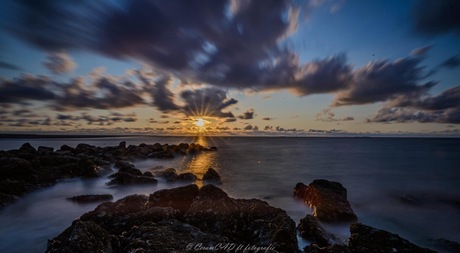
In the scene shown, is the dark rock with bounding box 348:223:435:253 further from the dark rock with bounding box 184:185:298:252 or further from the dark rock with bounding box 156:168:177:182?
the dark rock with bounding box 156:168:177:182

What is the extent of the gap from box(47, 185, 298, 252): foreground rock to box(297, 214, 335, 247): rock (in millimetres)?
767

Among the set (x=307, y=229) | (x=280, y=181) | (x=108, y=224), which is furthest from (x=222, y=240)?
(x=280, y=181)

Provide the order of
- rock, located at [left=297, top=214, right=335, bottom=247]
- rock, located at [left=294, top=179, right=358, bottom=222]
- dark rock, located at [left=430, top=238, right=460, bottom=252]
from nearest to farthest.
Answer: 1. rock, located at [left=297, top=214, right=335, bottom=247]
2. dark rock, located at [left=430, top=238, right=460, bottom=252]
3. rock, located at [left=294, top=179, right=358, bottom=222]

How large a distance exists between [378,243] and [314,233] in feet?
5.85

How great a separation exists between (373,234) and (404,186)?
15831 millimetres

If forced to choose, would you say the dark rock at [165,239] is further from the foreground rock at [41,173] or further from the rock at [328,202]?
the foreground rock at [41,173]

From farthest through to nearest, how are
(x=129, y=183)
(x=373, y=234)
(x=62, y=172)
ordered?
(x=62, y=172) < (x=129, y=183) < (x=373, y=234)

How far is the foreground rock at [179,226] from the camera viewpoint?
4723 mm

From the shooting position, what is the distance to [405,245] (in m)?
5.04

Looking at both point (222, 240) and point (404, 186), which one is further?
point (404, 186)

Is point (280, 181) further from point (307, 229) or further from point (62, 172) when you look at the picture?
point (62, 172)

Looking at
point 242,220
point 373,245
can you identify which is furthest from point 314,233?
point 242,220

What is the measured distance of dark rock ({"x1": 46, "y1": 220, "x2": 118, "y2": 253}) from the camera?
14.2 ft

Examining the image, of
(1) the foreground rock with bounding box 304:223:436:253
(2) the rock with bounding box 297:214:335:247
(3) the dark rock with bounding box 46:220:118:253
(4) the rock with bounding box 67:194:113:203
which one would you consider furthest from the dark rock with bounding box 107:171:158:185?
(1) the foreground rock with bounding box 304:223:436:253
